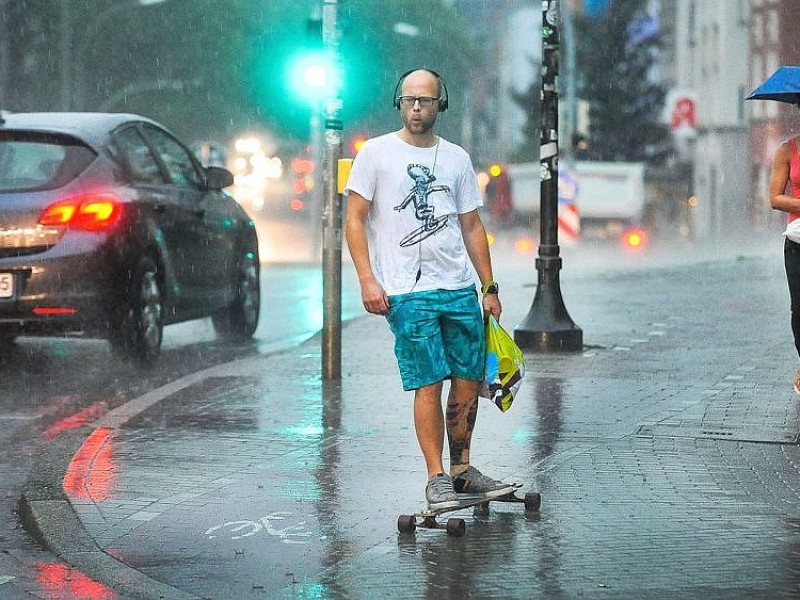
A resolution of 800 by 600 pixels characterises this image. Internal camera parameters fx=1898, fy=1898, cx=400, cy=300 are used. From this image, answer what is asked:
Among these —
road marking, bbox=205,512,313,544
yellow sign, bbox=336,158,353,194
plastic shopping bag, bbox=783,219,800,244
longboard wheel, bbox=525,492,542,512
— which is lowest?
road marking, bbox=205,512,313,544

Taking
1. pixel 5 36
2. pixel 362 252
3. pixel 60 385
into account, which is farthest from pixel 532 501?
pixel 5 36

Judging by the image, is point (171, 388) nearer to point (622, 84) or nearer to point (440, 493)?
point (440, 493)

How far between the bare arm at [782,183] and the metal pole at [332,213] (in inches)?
109

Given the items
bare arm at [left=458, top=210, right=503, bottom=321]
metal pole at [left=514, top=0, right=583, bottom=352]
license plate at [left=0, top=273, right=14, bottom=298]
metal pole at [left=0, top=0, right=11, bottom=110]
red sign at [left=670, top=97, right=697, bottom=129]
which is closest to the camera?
bare arm at [left=458, top=210, right=503, bottom=321]

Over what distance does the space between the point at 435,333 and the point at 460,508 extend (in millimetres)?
672

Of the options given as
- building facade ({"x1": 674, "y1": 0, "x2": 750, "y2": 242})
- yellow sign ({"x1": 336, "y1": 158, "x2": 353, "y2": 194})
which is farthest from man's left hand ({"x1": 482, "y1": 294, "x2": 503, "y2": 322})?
building facade ({"x1": 674, "y1": 0, "x2": 750, "y2": 242})

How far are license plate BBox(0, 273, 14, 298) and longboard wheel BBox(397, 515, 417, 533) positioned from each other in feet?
19.5

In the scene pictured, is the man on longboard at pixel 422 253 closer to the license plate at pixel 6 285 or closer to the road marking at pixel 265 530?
the road marking at pixel 265 530

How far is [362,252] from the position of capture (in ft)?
23.9

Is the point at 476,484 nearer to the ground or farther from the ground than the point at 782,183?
nearer to the ground

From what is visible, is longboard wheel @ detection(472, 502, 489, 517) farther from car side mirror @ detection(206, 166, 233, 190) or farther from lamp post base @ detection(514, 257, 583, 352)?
car side mirror @ detection(206, 166, 233, 190)

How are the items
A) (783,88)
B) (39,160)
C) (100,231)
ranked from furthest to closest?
1. (39,160)
2. (100,231)
3. (783,88)

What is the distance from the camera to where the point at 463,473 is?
7.47 m

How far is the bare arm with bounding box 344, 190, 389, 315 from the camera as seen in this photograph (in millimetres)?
7203
